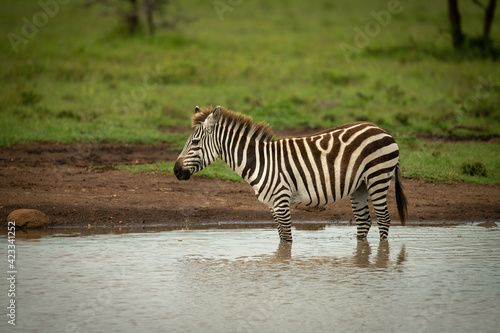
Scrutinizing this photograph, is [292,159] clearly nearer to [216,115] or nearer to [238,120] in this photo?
[238,120]

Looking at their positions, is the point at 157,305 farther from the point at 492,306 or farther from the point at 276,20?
the point at 276,20

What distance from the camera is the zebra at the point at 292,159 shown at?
26.8ft

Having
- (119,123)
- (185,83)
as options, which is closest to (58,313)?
(119,123)

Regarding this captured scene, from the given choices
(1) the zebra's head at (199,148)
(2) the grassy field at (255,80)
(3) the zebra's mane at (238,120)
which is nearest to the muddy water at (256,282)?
(1) the zebra's head at (199,148)

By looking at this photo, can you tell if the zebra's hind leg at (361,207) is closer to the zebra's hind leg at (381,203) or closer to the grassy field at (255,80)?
the zebra's hind leg at (381,203)

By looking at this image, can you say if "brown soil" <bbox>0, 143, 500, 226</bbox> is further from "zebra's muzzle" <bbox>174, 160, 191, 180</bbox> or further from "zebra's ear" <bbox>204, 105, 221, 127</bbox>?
"zebra's ear" <bbox>204, 105, 221, 127</bbox>

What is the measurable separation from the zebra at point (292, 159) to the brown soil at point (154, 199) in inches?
76.3

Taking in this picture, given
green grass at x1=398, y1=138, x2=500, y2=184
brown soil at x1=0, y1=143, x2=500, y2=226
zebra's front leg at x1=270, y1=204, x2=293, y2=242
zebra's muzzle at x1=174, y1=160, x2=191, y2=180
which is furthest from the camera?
green grass at x1=398, y1=138, x2=500, y2=184

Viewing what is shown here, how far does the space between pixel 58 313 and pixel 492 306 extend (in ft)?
12.6

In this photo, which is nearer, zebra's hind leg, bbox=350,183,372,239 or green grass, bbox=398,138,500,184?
zebra's hind leg, bbox=350,183,372,239

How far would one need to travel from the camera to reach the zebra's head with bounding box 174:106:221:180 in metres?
8.32

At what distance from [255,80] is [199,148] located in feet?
40.1

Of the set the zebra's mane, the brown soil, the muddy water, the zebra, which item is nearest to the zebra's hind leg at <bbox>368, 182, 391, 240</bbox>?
the zebra

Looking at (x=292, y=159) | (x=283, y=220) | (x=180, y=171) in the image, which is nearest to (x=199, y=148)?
(x=180, y=171)
